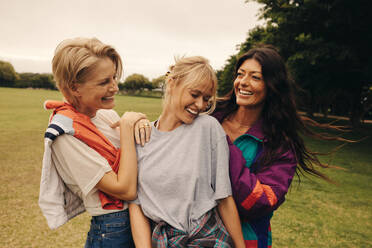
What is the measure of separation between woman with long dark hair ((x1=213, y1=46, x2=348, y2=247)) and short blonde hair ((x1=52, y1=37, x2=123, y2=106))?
41.0 inches

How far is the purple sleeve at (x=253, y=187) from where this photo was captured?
176 centimetres

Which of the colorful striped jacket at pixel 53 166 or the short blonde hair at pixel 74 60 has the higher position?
the short blonde hair at pixel 74 60

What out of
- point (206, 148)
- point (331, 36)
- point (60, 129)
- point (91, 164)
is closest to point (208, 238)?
point (206, 148)

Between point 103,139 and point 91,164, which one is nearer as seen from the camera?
point 91,164

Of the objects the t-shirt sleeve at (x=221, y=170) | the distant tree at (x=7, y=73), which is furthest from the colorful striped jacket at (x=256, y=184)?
the distant tree at (x=7, y=73)

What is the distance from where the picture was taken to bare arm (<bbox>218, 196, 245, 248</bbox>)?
5.59 ft

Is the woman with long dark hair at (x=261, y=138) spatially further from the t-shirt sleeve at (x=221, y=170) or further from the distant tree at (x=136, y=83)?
the distant tree at (x=136, y=83)

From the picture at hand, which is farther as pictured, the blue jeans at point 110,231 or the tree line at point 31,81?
the tree line at point 31,81

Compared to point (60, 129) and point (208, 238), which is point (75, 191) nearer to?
point (60, 129)

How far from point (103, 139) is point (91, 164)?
0.72ft

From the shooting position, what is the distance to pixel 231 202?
1706mm

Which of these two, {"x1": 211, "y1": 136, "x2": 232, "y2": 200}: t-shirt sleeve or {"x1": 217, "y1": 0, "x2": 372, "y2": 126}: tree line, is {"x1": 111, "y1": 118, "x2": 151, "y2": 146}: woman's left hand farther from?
{"x1": 217, "y1": 0, "x2": 372, "y2": 126}: tree line

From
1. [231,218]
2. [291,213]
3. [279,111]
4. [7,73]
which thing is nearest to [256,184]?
[231,218]

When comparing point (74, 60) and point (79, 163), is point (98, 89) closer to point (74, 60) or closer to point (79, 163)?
point (74, 60)
